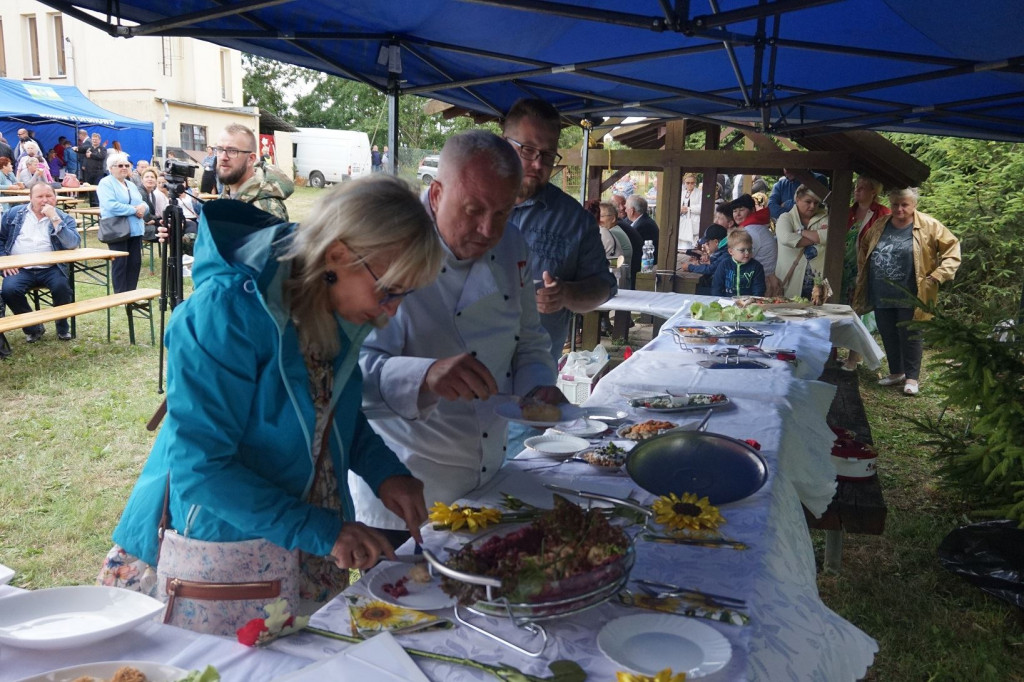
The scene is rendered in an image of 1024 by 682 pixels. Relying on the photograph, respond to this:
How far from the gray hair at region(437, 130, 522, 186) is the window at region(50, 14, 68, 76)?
27.0 meters

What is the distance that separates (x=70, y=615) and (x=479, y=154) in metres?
1.18

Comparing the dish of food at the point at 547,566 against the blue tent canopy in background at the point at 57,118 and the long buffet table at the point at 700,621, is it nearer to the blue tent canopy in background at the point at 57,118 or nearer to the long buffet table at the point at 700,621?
the long buffet table at the point at 700,621

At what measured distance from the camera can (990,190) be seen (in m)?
9.19

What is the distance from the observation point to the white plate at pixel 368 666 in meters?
1.02

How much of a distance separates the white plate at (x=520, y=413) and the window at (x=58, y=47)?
27.3m

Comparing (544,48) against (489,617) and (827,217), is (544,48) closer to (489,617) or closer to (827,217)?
(489,617)

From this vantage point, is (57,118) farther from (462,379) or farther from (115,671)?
(115,671)

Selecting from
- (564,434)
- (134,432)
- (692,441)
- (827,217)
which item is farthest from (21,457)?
(827,217)

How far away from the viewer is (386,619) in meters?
1.18

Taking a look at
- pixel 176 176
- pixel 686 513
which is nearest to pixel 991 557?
pixel 686 513

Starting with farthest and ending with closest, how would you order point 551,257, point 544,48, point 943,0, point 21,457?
1. point 21,457
2. point 544,48
3. point 551,257
4. point 943,0

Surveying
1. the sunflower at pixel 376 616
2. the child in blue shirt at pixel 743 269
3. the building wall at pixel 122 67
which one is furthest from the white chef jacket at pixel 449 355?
the building wall at pixel 122 67

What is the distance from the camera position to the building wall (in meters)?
23.3

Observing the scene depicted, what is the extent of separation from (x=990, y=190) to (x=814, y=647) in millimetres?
9678
